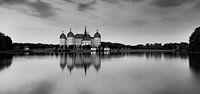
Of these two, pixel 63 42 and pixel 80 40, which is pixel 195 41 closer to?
pixel 80 40

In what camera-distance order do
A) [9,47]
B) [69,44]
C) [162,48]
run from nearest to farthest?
[9,47], [69,44], [162,48]

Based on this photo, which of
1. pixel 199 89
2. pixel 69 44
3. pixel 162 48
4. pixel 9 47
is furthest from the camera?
pixel 162 48

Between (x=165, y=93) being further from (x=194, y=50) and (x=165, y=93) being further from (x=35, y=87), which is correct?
(x=194, y=50)

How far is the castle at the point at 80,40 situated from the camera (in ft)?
455

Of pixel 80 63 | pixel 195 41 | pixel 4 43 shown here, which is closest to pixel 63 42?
pixel 4 43

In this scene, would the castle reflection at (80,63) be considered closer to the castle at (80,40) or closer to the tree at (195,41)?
the tree at (195,41)

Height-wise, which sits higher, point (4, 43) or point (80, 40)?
point (80, 40)

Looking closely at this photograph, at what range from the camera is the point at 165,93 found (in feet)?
32.6

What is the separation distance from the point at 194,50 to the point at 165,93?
7910 centimetres

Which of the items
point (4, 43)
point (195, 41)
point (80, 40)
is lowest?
point (4, 43)

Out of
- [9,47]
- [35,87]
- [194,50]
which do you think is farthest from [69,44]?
[35,87]

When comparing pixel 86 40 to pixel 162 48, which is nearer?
pixel 86 40

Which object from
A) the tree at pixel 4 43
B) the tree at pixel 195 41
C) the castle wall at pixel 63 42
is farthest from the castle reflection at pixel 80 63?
the castle wall at pixel 63 42

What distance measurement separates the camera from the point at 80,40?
147 meters
